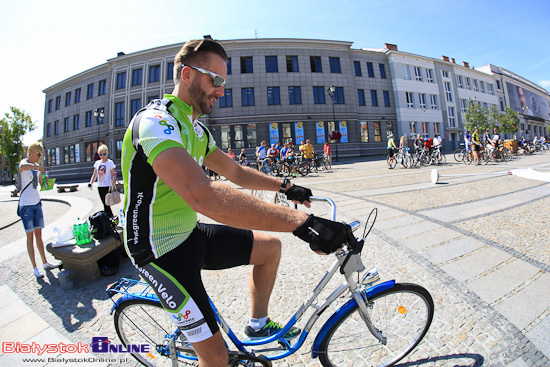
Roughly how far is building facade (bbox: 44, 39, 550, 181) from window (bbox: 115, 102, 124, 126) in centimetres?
12

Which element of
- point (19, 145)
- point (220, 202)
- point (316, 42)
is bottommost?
point (220, 202)

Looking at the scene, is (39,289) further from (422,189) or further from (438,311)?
(422,189)

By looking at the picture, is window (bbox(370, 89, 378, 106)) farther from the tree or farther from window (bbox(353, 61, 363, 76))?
the tree

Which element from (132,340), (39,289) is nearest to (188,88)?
(132,340)

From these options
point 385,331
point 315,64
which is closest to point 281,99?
point 315,64

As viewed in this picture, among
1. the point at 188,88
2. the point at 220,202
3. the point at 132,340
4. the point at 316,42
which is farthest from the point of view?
the point at 316,42

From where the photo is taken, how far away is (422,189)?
774 cm

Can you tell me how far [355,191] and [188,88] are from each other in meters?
7.58

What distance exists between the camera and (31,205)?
12.7 feet

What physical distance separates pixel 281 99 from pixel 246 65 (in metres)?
5.53

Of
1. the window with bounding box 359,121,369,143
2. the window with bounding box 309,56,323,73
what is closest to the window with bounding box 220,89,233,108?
the window with bounding box 309,56,323,73

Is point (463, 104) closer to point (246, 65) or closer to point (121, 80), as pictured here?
point (246, 65)

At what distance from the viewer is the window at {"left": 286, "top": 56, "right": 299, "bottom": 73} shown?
29562 millimetres

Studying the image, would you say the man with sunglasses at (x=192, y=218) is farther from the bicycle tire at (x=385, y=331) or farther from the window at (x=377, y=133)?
the window at (x=377, y=133)
